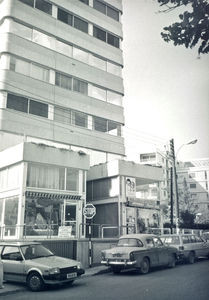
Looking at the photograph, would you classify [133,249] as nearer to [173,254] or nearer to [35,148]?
[173,254]

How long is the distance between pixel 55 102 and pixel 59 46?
18.8 feet

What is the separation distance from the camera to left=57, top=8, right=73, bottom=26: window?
29991 mm

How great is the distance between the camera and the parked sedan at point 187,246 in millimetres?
16125

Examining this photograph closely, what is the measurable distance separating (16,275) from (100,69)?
24113 mm

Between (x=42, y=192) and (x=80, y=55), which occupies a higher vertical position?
(x=80, y=55)

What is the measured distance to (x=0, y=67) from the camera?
83.6 ft

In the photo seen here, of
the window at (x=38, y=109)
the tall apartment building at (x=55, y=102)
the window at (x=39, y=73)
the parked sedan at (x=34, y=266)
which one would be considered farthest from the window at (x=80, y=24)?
the parked sedan at (x=34, y=266)

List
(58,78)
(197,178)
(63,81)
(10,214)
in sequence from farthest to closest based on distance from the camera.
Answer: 1. (197,178)
2. (63,81)
3. (58,78)
4. (10,214)

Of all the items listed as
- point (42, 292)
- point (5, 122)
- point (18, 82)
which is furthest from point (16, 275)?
point (18, 82)

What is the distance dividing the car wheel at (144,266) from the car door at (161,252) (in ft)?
2.91

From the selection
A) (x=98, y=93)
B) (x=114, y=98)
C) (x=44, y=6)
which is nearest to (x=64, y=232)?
(x=98, y=93)

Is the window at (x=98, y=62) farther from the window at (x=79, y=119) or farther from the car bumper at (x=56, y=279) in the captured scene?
the car bumper at (x=56, y=279)

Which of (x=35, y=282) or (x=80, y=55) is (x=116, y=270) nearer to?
(x=35, y=282)

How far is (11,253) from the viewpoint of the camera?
1142 cm
